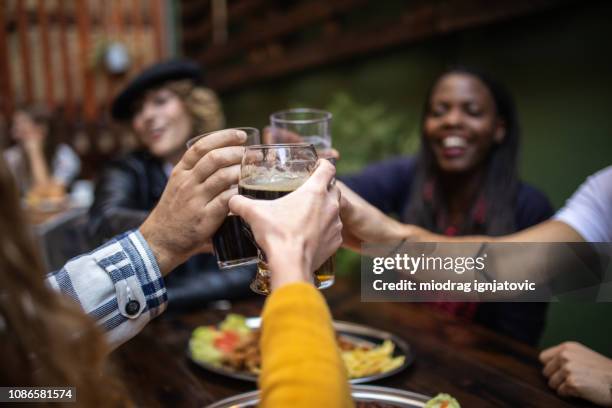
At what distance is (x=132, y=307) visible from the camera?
83 cm

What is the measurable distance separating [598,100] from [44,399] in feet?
8.85

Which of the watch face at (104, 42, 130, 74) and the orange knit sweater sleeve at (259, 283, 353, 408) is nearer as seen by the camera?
the orange knit sweater sleeve at (259, 283, 353, 408)

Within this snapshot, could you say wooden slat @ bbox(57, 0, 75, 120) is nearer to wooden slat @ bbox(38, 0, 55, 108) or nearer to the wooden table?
wooden slat @ bbox(38, 0, 55, 108)

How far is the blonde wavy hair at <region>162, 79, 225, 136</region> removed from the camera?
2289 millimetres

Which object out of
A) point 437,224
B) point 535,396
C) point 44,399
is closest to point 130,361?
point 44,399

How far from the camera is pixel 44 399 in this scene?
1.53ft

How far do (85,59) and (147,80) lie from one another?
490cm

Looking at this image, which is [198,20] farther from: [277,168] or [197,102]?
[277,168]

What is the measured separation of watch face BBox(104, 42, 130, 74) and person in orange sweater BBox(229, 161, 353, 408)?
632cm

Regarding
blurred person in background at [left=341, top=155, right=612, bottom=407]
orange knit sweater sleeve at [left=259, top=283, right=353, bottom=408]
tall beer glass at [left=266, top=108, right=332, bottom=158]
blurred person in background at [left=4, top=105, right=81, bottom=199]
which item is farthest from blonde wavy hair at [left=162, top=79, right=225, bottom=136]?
blurred person in background at [left=4, top=105, right=81, bottom=199]

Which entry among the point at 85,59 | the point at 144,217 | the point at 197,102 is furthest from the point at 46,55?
the point at 144,217

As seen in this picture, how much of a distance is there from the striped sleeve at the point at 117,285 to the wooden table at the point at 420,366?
20 centimetres

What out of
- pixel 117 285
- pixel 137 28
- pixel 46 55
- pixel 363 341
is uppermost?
pixel 137 28

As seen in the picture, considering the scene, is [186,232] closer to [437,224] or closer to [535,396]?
[535,396]
